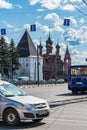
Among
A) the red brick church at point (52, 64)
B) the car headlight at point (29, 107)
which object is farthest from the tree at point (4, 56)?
the car headlight at point (29, 107)

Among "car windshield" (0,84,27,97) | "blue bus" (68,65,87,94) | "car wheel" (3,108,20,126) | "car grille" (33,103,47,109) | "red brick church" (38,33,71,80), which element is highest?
"car windshield" (0,84,27,97)

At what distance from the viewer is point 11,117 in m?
15.1

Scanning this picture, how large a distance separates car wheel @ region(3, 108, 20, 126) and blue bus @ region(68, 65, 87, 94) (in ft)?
87.5

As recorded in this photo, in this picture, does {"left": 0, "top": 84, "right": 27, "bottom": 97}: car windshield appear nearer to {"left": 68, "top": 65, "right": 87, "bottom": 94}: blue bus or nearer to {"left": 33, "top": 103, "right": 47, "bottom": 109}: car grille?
{"left": 33, "top": 103, "right": 47, "bottom": 109}: car grille

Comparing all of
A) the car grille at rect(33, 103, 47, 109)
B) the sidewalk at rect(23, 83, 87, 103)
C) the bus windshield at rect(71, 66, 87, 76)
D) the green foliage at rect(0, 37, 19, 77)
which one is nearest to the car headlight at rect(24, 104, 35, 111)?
the car grille at rect(33, 103, 47, 109)

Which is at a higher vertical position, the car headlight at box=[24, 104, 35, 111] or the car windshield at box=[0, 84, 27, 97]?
the car windshield at box=[0, 84, 27, 97]

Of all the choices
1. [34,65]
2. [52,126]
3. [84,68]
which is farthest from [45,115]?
[34,65]

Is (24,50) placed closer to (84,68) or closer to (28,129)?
(84,68)

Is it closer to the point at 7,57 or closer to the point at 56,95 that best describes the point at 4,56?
the point at 7,57

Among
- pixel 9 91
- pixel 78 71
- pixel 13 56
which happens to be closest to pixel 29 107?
pixel 9 91

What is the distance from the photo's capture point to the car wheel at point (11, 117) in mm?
15015

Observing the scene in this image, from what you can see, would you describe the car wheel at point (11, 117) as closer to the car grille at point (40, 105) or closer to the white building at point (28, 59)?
the car grille at point (40, 105)

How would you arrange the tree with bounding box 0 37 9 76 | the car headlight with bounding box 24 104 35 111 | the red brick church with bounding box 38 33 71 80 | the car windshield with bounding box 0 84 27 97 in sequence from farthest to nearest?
the red brick church with bounding box 38 33 71 80, the tree with bounding box 0 37 9 76, the car windshield with bounding box 0 84 27 97, the car headlight with bounding box 24 104 35 111

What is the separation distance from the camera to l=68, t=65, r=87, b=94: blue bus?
41.5 meters
